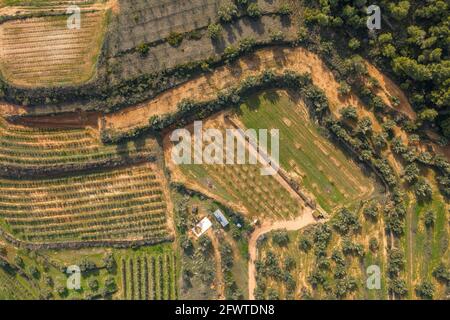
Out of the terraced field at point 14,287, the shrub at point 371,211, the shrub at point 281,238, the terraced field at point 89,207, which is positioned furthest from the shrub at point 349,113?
the terraced field at point 14,287

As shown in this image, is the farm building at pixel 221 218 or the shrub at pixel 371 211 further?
the farm building at pixel 221 218

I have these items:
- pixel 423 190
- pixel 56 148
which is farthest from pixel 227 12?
pixel 423 190

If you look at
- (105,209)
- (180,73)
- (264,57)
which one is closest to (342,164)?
(264,57)

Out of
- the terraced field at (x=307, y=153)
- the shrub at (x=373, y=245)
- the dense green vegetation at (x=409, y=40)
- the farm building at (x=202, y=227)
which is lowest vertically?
the shrub at (x=373, y=245)

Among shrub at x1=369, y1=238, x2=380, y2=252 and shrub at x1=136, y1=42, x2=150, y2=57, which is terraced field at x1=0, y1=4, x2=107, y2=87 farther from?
shrub at x1=369, y1=238, x2=380, y2=252

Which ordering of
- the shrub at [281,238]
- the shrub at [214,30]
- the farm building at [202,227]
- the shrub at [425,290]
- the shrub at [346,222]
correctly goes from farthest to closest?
the farm building at [202,227]
the shrub at [281,238]
the shrub at [346,222]
the shrub at [214,30]
the shrub at [425,290]

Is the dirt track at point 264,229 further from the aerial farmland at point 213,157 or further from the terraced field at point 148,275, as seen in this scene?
the terraced field at point 148,275

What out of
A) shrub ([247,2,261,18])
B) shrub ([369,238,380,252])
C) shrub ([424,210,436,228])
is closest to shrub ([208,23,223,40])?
shrub ([247,2,261,18])
